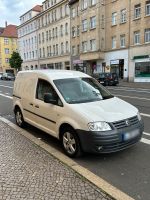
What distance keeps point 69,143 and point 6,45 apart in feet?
295

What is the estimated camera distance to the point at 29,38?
2677 inches

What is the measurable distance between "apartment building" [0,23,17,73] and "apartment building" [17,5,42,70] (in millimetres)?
15483

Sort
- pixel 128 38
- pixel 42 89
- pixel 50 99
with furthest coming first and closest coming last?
pixel 128 38
pixel 42 89
pixel 50 99

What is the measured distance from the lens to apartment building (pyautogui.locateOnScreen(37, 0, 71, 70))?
48750 millimetres

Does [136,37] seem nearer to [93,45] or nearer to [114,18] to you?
[114,18]

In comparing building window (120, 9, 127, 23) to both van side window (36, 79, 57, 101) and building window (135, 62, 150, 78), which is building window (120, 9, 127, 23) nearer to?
building window (135, 62, 150, 78)

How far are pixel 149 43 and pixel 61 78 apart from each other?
85.1 ft

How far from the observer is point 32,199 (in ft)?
11.7

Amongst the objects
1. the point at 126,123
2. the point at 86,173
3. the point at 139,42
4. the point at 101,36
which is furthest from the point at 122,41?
the point at 86,173

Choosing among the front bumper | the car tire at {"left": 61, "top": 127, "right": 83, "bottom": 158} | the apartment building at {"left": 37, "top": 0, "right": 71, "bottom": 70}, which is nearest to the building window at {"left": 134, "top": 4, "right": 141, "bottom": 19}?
the apartment building at {"left": 37, "top": 0, "right": 71, "bottom": 70}

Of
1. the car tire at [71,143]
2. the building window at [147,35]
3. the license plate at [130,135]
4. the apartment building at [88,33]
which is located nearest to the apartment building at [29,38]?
the apartment building at [88,33]

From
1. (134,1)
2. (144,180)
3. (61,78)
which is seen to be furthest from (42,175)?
(134,1)

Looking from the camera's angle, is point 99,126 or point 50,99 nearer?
point 99,126

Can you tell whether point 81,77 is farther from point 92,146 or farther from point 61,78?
point 92,146
